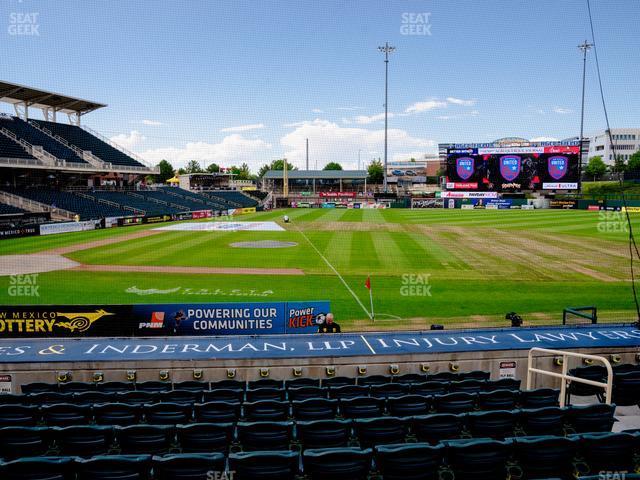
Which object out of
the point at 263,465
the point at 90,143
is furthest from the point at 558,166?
the point at 263,465

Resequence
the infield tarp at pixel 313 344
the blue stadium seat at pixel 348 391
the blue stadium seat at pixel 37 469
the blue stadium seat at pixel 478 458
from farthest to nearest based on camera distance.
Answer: the infield tarp at pixel 313 344, the blue stadium seat at pixel 348 391, the blue stadium seat at pixel 478 458, the blue stadium seat at pixel 37 469

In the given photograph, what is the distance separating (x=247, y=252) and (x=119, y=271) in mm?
9696

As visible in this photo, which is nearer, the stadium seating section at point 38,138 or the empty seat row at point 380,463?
the empty seat row at point 380,463

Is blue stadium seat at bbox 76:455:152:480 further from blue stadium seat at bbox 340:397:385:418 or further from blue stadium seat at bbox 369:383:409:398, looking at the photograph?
blue stadium seat at bbox 369:383:409:398

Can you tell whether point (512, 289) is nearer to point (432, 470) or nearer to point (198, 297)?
point (198, 297)

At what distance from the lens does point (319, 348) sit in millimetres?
11297

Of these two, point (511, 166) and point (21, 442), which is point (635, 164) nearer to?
point (511, 166)

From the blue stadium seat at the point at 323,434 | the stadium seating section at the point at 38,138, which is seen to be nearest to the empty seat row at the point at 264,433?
the blue stadium seat at the point at 323,434

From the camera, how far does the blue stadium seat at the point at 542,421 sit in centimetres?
655

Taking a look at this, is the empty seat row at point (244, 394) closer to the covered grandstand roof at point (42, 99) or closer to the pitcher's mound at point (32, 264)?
the pitcher's mound at point (32, 264)

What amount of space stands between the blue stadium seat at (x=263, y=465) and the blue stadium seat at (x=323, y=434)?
1.00 m

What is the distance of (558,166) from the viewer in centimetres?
6581

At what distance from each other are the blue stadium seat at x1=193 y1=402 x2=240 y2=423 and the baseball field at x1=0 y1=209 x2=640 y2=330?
33.4ft

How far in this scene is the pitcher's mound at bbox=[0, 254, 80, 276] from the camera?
27.6m
